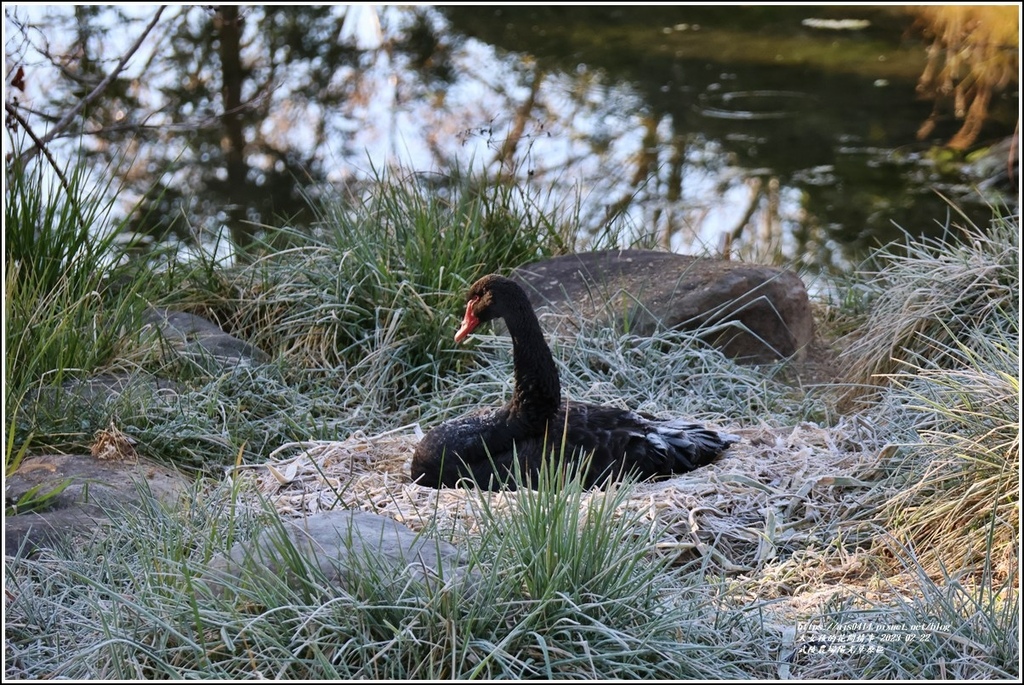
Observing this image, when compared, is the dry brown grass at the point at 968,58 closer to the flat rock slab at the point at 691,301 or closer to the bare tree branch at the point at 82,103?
the flat rock slab at the point at 691,301

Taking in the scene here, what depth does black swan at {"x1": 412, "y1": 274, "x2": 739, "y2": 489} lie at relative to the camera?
14.2 ft

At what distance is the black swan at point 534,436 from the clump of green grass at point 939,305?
1.39 metres

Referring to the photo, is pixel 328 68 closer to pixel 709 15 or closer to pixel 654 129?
pixel 654 129

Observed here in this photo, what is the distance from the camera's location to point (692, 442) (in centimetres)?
448

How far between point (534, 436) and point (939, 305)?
7.16 ft

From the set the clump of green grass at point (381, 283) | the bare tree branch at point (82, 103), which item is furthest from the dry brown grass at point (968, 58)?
the bare tree branch at point (82, 103)

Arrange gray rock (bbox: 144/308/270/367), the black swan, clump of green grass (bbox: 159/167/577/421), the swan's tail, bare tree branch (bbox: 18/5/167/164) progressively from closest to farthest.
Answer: the black swan → the swan's tail → bare tree branch (bbox: 18/5/167/164) → gray rock (bbox: 144/308/270/367) → clump of green grass (bbox: 159/167/577/421)

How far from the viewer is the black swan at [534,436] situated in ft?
14.2

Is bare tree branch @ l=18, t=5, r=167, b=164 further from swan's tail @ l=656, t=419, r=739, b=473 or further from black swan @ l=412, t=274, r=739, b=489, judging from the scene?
swan's tail @ l=656, t=419, r=739, b=473

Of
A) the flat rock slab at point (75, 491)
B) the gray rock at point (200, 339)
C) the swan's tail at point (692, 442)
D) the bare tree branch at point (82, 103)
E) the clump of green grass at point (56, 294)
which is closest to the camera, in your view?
the flat rock slab at point (75, 491)

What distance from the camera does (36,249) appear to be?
214 inches

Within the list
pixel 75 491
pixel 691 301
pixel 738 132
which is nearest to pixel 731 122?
pixel 738 132

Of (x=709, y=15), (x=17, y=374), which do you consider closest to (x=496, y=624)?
(x=17, y=374)

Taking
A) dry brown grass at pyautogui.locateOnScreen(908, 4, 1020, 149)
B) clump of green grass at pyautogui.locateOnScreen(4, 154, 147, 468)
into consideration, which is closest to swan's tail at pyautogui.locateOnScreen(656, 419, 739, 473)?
clump of green grass at pyautogui.locateOnScreen(4, 154, 147, 468)
